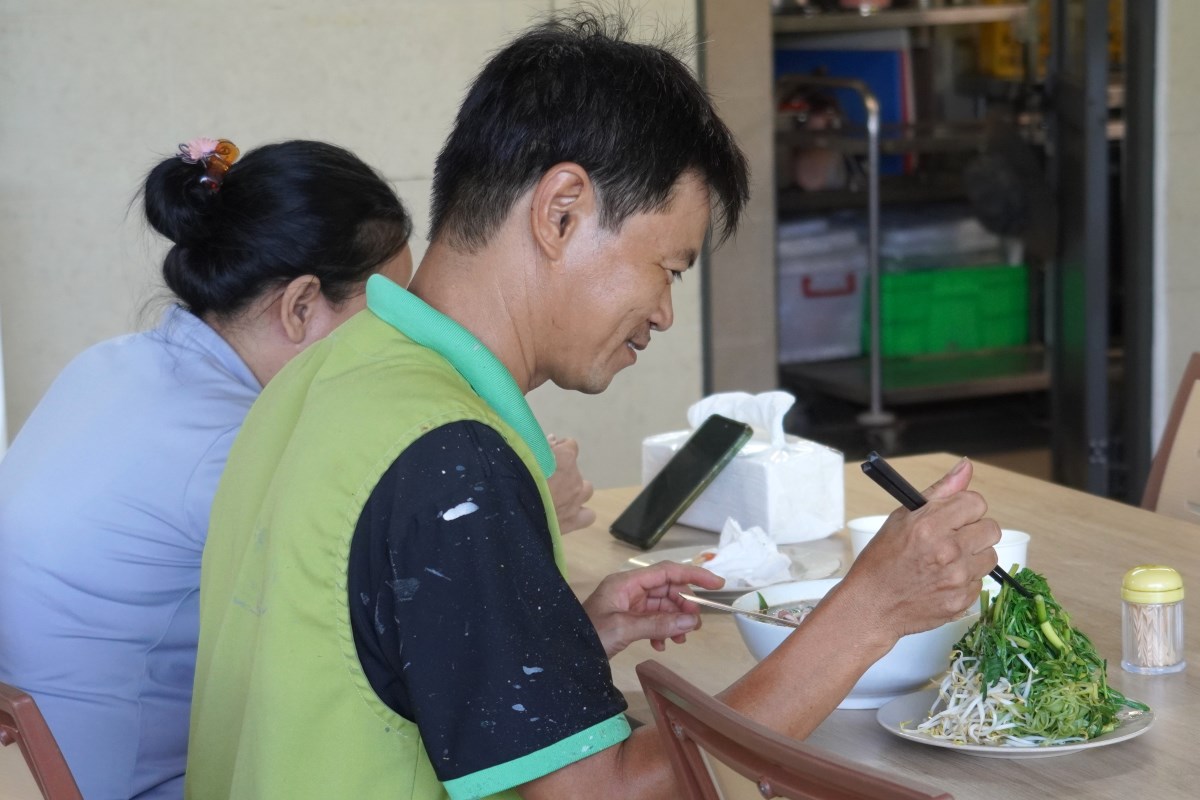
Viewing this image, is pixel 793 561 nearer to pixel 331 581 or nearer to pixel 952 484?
pixel 952 484

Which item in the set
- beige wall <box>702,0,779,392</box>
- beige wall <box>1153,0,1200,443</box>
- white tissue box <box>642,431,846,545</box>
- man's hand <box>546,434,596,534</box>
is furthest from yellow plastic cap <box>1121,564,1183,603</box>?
beige wall <box>1153,0,1200,443</box>

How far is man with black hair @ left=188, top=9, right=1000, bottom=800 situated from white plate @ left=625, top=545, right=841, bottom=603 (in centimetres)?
55

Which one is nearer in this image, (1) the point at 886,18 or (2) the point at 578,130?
(2) the point at 578,130

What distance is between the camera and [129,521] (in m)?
1.64

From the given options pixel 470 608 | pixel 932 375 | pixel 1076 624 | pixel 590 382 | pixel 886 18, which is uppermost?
pixel 886 18

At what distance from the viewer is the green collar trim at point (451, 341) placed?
1166 millimetres

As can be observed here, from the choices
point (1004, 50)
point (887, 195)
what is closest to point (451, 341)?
point (887, 195)

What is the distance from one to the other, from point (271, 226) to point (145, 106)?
1.68 meters

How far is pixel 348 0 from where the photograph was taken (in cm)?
340

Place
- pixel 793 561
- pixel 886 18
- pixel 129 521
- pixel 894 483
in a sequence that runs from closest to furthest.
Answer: pixel 894 483, pixel 129 521, pixel 793 561, pixel 886 18

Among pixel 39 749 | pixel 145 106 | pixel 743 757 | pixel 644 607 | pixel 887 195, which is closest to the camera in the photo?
pixel 743 757

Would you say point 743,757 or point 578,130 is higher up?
point 578,130

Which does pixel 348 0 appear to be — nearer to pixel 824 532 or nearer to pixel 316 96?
pixel 316 96

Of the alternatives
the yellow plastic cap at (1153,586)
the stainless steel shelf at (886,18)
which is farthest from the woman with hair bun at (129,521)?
the stainless steel shelf at (886,18)
